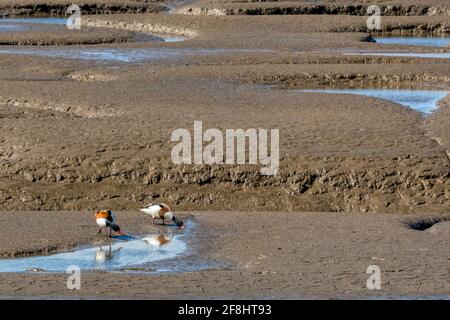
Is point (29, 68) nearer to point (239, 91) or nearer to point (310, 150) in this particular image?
point (239, 91)

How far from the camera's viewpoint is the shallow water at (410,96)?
15156 mm

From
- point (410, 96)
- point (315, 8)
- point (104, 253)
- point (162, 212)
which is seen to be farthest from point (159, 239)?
point (315, 8)

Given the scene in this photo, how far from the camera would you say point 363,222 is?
10.1 meters

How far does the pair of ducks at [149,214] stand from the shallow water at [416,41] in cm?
1506

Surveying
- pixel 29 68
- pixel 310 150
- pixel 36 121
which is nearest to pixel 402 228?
pixel 310 150

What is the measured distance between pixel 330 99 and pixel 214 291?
7782mm

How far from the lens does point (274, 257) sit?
8.72 meters

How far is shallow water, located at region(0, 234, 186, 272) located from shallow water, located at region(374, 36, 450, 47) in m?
15.7

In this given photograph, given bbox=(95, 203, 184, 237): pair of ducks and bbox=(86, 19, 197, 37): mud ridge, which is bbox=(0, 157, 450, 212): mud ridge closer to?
bbox=(95, 203, 184, 237): pair of ducks

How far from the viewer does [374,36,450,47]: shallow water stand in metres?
24.9

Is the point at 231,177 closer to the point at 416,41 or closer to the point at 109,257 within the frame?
the point at 109,257

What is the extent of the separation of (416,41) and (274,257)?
17.8 meters

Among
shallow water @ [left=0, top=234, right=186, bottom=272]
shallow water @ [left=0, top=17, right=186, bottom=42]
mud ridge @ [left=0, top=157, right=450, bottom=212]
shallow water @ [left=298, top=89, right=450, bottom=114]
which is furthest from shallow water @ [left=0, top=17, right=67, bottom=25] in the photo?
shallow water @ [left=0, top=234, right=186, bottom=272]

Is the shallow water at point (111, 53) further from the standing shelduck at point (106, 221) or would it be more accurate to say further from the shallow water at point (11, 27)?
the standing shelduck at point (106, 221)
